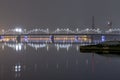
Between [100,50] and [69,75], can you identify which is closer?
[69,75]

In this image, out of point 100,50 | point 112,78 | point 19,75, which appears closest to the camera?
point 112,78

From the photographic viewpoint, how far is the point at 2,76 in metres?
8.47

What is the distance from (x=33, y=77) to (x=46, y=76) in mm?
444

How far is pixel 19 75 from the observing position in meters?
8.65

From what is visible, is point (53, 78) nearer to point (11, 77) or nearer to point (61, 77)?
point (61, 77)

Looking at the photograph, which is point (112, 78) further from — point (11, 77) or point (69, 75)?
point (11, 77)

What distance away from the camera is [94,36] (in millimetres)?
51906

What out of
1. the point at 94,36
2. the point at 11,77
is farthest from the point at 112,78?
the point at 94,36

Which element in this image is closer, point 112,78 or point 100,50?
point 112,78

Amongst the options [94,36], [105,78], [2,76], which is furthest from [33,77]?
[94,36]

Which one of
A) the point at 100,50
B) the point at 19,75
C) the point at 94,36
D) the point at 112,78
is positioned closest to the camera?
the point at 112,78

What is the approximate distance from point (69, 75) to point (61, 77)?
1.63ft

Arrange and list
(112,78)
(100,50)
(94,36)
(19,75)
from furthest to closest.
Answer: (94,36) → (100,50) → (19,75) → (112,78)

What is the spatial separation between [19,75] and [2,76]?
0.54 m
